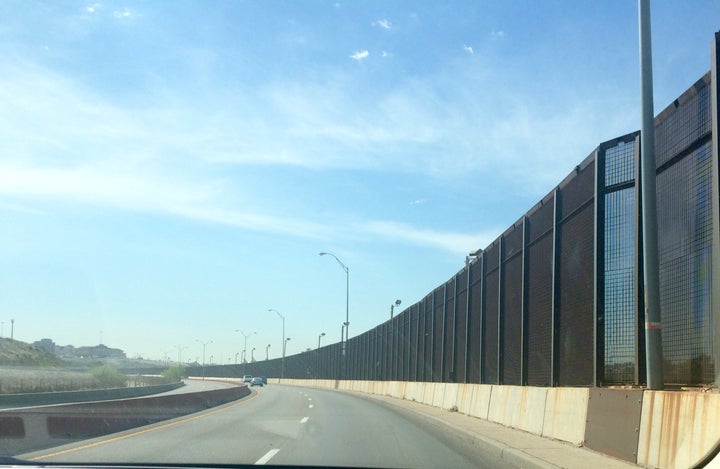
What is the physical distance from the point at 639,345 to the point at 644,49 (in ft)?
15.5

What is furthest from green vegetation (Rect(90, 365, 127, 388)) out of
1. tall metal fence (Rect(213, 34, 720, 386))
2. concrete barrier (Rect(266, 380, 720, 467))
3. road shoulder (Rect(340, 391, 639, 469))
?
road shoulder (Rect(340, 391, 639, 469))

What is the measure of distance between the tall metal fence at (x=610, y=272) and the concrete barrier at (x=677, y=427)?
0.78 metres

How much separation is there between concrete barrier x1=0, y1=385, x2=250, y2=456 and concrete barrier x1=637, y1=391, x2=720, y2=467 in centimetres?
1083

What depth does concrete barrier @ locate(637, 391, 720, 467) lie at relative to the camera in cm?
795

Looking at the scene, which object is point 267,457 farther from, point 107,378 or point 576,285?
point 107,378

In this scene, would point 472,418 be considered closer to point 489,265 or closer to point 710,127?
point 489,265

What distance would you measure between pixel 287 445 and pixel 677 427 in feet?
26.7

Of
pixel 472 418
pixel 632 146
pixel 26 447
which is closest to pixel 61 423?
pixel 26 447

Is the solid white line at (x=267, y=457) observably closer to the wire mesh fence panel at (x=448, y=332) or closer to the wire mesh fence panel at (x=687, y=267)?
the wire mesh fence panel at (x=687, y=267)

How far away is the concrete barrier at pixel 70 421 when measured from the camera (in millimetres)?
14117

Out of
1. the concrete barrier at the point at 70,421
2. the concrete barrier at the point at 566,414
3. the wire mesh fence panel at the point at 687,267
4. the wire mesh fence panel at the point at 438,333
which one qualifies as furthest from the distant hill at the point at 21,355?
the wire mesh fence panel at the point at 687,267

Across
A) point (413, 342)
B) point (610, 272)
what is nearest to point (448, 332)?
point (413, 342)

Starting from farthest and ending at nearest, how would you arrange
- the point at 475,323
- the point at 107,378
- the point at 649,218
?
the point at 107,378 → the point at 475,323 → the point at 649,218

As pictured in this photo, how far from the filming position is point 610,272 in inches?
516
